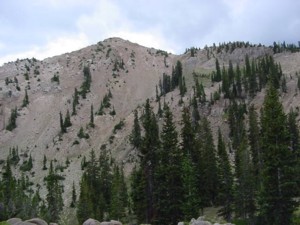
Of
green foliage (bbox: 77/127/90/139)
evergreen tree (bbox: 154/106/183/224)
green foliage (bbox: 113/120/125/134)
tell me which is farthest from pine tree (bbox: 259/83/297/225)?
green foliage (bbox: 77/127/90/139)

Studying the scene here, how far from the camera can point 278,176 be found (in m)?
45.3

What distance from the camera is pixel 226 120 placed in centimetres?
15838

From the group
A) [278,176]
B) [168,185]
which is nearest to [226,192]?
[168,185]

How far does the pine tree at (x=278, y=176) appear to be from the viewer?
44906 mm

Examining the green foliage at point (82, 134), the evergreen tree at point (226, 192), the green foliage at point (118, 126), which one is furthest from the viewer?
the green foliage at point (82, 134)

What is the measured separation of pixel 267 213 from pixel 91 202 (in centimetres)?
5888

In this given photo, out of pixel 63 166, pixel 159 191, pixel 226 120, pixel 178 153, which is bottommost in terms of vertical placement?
pixel 159 191

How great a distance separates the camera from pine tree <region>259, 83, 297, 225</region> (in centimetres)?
4491

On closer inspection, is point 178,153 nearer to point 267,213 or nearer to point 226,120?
point 267,213

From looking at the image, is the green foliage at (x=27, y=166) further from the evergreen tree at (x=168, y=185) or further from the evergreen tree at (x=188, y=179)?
the evergreen tree at (x=168, y=185)

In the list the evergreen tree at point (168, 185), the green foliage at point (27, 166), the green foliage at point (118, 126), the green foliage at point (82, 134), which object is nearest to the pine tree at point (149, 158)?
the evergreen tree at point (168, 185)

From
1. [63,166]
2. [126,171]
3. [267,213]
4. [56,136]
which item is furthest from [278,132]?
[56,136]

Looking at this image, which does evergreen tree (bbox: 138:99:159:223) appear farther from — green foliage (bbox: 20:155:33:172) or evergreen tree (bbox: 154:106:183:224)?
green foliage (bbox: 20:155:33:172)

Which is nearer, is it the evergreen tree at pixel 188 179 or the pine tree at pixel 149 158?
the pine tree at pixel 149 158
